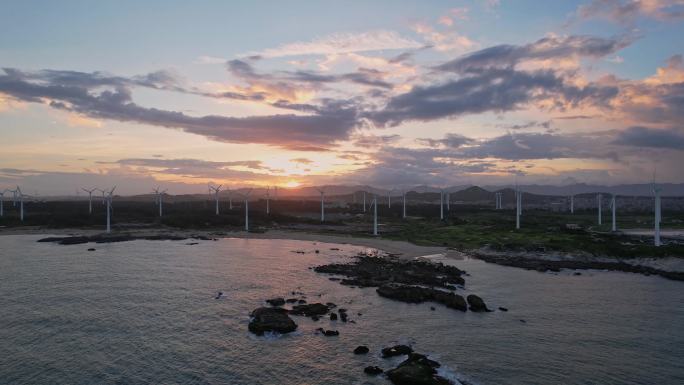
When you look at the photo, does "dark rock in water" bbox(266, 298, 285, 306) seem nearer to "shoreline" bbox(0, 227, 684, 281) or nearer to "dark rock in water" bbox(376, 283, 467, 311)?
"dark rock in water" bbox(376, 283, 467, 311)

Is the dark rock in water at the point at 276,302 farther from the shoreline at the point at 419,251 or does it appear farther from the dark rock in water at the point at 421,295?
the shoreline at the point at 419,251

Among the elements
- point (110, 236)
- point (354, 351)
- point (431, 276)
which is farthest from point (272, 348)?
point (110, 236)

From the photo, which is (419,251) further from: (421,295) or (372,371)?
(372,371)

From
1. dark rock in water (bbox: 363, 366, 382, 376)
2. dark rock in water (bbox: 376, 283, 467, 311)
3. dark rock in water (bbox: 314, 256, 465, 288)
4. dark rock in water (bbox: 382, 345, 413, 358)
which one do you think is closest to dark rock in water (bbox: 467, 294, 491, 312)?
dark rock in water (bbox: 376, 283, 467, 311)

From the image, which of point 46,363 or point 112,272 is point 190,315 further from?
point 112,272

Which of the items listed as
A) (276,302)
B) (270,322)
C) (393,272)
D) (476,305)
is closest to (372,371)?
(270,322)

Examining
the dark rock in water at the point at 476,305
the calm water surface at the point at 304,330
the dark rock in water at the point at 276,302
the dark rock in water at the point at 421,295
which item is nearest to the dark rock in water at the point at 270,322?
the calm water surface at the point at 304,330
